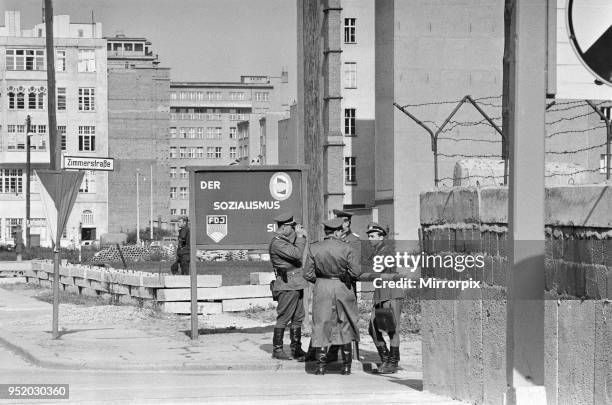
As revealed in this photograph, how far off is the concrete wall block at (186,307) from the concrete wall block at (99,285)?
16.1 feet

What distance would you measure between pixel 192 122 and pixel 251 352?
18303 centimetres

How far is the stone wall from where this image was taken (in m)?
8.78

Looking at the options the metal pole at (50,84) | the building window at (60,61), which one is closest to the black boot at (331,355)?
the metal pole at (50,84)

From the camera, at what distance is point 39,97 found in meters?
111

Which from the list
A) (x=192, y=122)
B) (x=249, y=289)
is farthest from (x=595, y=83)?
(x=192, y=122)

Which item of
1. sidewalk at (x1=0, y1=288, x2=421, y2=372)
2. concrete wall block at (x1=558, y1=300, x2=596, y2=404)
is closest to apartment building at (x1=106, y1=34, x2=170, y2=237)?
sidewalk at (x1=0, y1=288, x2=421, y2=372)

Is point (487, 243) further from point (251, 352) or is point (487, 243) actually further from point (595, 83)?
point (251, 352)

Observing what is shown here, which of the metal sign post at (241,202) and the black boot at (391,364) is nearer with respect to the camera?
the black boot at (391,364)

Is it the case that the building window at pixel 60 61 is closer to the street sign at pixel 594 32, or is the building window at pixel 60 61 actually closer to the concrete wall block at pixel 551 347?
the concrete wall block at pixel 551 347

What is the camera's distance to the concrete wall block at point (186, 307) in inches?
934

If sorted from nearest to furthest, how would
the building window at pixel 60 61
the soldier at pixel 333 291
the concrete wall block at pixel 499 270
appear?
the concrete wall block at pixel 499 270
the soldier at pixel 333 291
the building window at pixel 60 61

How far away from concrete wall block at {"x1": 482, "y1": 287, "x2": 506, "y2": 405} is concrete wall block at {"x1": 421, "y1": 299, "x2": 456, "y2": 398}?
0.82 meters

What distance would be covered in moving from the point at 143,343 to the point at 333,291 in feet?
13.9

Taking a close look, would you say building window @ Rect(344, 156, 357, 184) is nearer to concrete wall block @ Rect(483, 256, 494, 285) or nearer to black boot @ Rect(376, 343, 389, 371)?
black boot @ Rect(376, 343, 389, 371)
